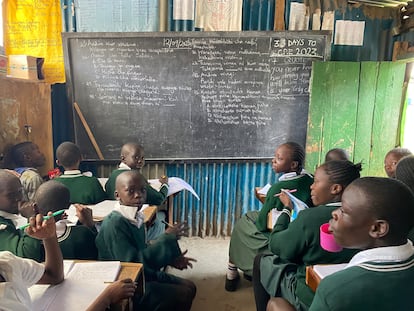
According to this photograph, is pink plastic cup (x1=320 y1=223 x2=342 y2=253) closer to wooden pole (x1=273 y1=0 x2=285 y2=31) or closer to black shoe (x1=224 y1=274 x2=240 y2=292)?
black shoe (x1=224 y1=274 x2=240 y2=292)

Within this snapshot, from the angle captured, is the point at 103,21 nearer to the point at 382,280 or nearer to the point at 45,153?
the point at 45,153

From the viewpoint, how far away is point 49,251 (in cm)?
130

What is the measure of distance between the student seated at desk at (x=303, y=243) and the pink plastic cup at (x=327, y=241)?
0.06 metres

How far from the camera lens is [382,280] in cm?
98

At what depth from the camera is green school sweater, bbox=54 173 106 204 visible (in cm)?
251

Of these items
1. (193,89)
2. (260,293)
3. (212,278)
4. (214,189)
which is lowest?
(212,278)

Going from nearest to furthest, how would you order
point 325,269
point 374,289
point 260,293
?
point 374,289 → point 325,269 → point 260,293

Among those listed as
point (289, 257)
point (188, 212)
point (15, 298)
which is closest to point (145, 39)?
point (188, 212)

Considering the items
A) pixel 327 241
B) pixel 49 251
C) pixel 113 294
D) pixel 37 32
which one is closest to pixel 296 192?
pixel 327 241

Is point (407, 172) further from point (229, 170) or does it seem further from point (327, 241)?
point (229, 170)

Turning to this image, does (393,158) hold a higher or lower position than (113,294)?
higher

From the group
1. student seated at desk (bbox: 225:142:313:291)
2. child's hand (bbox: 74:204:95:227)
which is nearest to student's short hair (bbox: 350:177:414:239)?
student seated at desk (bbox: 225:142:313:291)

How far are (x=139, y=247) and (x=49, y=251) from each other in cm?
54

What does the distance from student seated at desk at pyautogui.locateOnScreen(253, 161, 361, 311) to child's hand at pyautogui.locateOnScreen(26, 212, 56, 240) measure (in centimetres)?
103
